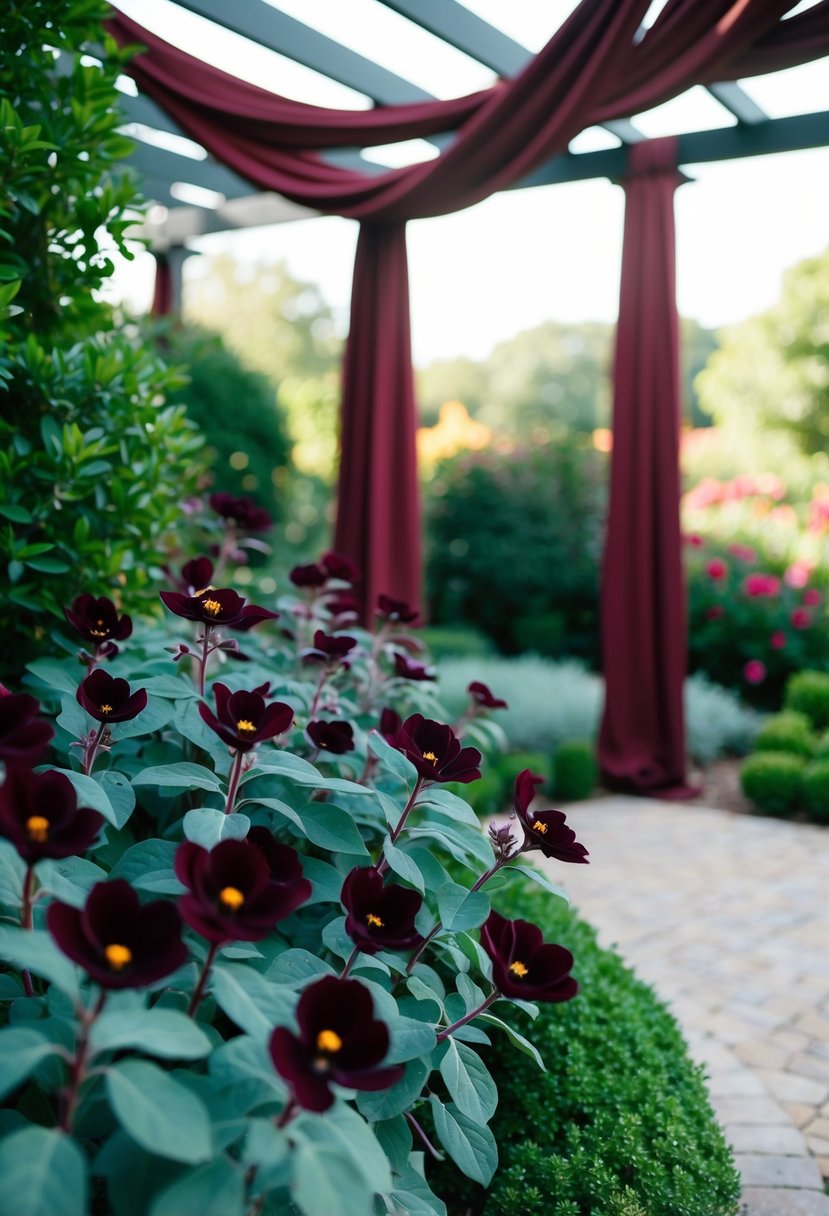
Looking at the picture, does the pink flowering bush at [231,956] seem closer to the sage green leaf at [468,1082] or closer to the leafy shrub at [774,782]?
the sage green leaf at [468,1082]

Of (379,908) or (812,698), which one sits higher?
(379,908)

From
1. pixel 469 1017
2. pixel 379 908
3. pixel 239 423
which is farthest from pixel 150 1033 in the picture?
pixel 239 423

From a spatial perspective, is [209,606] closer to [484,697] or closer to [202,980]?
[202,980]

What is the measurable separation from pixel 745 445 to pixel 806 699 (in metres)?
13.8

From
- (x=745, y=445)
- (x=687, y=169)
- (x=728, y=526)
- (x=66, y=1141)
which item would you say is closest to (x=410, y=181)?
(x=687, y=169)

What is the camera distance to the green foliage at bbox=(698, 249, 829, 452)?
17.7 meters

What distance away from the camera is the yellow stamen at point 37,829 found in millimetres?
859

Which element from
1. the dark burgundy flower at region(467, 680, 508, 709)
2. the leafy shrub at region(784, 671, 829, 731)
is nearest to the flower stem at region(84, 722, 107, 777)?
the dark burgundy flower at region(467, 680, 508, 709)

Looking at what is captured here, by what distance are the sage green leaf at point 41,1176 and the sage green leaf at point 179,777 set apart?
434mm


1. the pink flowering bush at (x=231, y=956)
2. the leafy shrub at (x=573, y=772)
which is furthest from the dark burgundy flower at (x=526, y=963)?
the leafy shrub at (x=573, y=772)

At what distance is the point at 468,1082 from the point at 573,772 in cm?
384

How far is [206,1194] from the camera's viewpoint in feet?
2.56

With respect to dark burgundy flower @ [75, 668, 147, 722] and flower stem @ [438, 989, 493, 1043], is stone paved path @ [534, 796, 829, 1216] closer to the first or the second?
flower stem @ [438, 989, 493, 1043]

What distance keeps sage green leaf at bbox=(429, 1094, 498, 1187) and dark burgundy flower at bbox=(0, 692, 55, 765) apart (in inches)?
22.9
